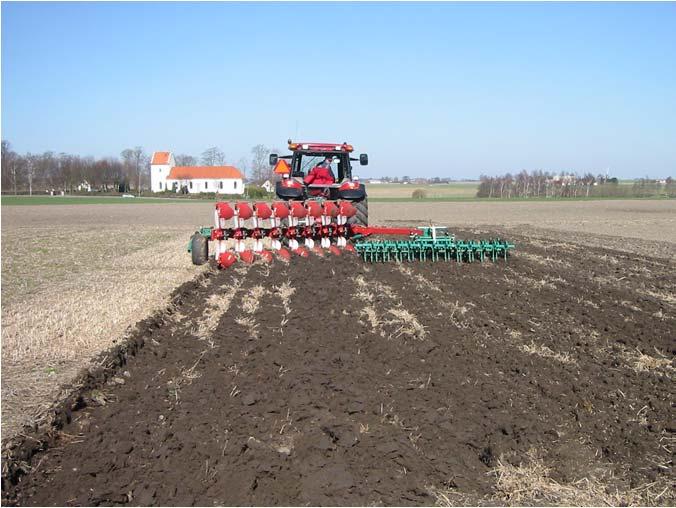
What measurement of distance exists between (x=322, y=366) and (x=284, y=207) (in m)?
6.92

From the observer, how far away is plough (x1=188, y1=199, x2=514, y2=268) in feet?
37.8

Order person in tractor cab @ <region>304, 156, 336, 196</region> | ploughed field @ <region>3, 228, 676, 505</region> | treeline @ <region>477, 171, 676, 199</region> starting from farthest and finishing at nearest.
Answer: treeline @ <region>477, 171, 676, 199</region> < person in tractor cab @ <region>304, 156, 336, 196</region> < ploughed field @ <region>3, 228, 676, 505</region>

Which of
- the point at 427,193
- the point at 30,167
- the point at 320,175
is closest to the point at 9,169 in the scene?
the point at 30,167

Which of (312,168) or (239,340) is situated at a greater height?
(312,168)

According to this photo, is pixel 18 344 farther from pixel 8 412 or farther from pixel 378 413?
pixel 378 413

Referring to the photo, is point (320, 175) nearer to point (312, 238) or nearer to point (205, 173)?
point (312, 238)

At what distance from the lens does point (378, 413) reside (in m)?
4.49

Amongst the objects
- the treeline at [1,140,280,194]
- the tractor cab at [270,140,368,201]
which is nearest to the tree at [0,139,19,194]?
the treeline at [1,140,280,194]

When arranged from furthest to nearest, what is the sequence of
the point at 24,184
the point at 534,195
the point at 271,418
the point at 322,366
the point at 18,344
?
1. the point at 24,184
2. the point at 534,195
3. the point at 18,344
4. the point at 322,366
5. the point at 271,418

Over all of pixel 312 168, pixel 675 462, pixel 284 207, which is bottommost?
pixel 675 462

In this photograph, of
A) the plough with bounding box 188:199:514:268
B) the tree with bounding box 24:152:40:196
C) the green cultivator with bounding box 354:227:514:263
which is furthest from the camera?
the tree with bounding box 24:152:40:196

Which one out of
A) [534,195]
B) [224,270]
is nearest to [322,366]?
[224,270]

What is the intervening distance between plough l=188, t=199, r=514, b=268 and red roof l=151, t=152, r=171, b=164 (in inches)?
3475

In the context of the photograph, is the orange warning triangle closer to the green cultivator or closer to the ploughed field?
the green cultivator
